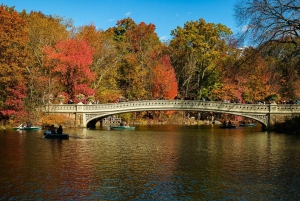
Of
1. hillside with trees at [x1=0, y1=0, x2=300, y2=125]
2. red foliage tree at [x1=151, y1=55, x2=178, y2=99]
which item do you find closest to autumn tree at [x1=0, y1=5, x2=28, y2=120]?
hillside with trees at [x1=0, y1=0, x2=300, y2=125]

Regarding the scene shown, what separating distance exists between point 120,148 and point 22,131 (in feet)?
48.1

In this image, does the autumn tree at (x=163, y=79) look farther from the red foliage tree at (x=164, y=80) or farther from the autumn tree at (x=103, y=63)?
the autumn tree at (x=103, y=63)

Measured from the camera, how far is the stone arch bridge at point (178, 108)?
41.0 m

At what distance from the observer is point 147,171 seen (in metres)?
17.4

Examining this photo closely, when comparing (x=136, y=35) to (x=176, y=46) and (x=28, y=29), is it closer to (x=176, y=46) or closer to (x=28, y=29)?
(x=176, y=46)

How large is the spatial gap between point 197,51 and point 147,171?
4077cm

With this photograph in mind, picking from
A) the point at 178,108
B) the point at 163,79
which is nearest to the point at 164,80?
the point at 163,79

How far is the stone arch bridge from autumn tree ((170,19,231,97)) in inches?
600

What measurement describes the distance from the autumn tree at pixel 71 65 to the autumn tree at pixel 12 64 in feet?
16.6

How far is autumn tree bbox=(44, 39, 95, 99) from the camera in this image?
45125 mm

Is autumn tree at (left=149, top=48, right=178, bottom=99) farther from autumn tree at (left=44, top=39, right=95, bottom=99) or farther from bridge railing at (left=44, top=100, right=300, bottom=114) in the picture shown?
bridge railing at (left=44, top=100, right=300, bottom=114)

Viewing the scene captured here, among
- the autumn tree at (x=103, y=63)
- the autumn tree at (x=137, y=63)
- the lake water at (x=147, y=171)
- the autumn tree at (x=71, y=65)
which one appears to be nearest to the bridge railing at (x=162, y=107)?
the autumn tree at (x=71, y=65)

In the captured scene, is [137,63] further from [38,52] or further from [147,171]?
[147,171]

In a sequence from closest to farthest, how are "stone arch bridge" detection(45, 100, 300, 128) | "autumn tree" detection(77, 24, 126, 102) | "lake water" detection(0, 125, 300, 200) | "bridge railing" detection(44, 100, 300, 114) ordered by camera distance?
"lake water" detection(0, 125, 300, 200) → "stone arch bridge" detection(45, 100, 300, 128) → "bridge railing" detection(44, 100, 300, 114) → "autumn tree" detection(77, 24, 126, 102)
